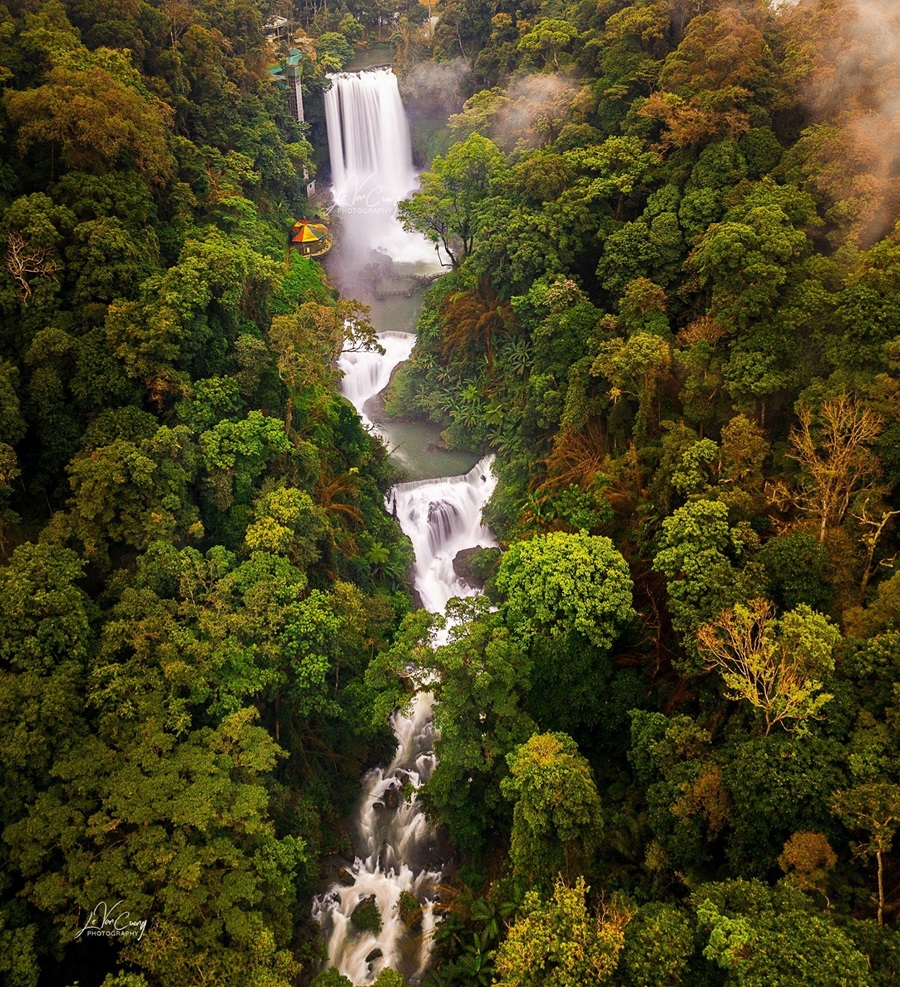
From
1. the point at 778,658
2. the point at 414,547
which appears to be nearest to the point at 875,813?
the point at 778,658

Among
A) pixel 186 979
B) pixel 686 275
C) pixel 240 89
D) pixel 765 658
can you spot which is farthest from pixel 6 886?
pixel 240 89

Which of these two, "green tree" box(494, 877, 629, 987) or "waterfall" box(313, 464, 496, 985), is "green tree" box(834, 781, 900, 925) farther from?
"waterfall" box(313, 464, 496, 985)

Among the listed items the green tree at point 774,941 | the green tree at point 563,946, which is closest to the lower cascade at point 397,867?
the green tree at point 563,946

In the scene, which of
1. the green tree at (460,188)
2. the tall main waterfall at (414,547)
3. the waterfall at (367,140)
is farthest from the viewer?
the waterfall at (367,140)

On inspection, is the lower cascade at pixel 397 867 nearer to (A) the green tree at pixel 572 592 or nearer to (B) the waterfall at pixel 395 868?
(B) the waterfall at pixel 395 868

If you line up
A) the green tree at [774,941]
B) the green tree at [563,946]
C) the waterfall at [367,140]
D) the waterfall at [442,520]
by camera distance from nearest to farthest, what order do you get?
the green tree at [774,941], the green tree at [563,946], the waterfall at [442,520], the waterfall at [367,140]

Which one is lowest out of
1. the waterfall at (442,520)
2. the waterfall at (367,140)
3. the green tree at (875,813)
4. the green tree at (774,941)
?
the waterfall at (442,520)
